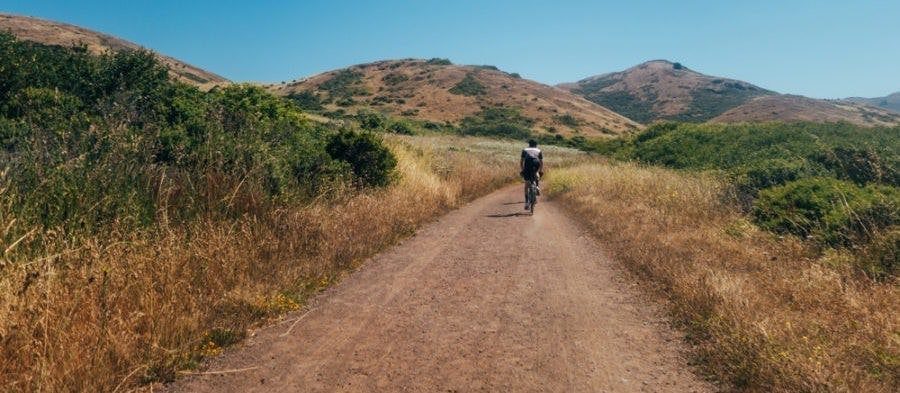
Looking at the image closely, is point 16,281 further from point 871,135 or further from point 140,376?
point 871,135

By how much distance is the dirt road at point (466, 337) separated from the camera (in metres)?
3.95

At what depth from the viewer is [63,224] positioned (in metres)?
4.89

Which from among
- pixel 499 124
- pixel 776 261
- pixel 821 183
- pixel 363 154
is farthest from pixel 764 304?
pixel 499 124

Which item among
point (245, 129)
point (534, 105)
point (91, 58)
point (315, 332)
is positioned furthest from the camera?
point (534, 105)

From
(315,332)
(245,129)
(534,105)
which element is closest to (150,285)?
(315,332)

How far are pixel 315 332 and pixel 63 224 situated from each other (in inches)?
101

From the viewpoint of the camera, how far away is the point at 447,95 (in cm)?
9069

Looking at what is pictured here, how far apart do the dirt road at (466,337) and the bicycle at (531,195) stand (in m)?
6.24

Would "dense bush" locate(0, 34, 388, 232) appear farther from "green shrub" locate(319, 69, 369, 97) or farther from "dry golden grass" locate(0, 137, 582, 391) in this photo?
"green shrub" locate(319, 69, 369, 97)

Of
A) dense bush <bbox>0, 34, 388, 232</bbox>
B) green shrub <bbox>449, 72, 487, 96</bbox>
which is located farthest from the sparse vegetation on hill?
dense bush <bbox>0, 34, 388, 232</bbox>

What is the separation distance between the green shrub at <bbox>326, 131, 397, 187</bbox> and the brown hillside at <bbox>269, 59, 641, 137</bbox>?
6074 centimetres

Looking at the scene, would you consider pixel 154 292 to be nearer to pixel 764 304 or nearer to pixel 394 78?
pixel 764 304

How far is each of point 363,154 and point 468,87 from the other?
8635 cm

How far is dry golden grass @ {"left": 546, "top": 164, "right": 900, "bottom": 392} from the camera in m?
3.79
